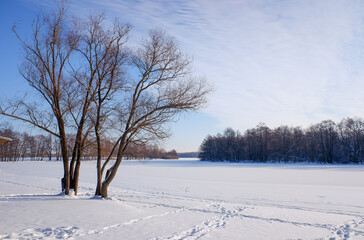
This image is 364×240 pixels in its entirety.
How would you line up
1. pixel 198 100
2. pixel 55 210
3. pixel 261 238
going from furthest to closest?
pixel 198 100
pixel 55 210
pixel 261 238

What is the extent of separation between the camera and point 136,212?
31.4 ft

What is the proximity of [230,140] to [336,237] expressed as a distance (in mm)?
91578

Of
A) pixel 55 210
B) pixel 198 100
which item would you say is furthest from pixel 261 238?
pixel 55 210

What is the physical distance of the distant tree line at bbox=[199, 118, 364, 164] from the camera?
6569 cm

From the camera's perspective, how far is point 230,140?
318ft

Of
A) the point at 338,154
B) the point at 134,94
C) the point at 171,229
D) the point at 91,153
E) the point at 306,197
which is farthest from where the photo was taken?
the point at 338,154

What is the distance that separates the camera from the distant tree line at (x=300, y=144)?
65688 mm

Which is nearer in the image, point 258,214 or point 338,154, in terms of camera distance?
point 258,214

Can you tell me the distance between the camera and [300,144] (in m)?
75.4

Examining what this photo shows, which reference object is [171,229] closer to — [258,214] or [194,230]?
[194,230]

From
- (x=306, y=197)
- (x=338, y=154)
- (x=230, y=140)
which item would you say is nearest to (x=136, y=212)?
(x=306, y=197)

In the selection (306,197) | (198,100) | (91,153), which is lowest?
(306,197)

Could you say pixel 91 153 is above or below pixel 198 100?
below

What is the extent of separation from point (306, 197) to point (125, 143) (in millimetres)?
12026
